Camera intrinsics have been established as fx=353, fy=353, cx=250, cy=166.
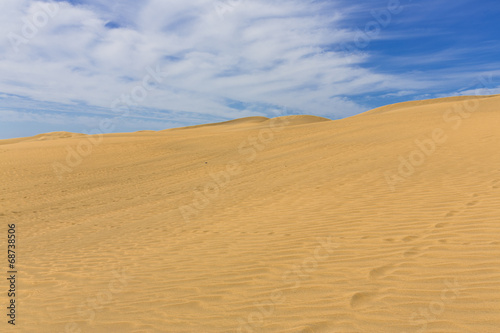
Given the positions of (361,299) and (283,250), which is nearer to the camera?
(361,299)

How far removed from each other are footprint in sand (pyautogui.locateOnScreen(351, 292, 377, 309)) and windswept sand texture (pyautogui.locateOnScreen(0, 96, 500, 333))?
2cm

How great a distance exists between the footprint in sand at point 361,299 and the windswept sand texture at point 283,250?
2 cm

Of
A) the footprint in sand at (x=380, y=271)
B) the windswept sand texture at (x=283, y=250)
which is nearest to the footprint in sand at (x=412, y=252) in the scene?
the windswept sand texture at (x=283, y=250)

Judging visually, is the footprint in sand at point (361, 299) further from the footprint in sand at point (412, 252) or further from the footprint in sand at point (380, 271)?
the footprint in sand at point (412, 252)

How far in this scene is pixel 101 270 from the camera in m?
5.45

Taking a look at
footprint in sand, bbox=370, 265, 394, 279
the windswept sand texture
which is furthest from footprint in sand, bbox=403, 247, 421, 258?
footprint in sand, bbox=370, 265, 394, 279

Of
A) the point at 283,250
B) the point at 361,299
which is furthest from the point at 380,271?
the point at 283,250

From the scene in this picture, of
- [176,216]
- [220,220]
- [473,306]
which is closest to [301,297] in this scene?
[473,306]

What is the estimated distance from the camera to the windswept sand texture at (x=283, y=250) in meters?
3.33

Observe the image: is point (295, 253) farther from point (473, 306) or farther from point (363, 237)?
point (473, 306)

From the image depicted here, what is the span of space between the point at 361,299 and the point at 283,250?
1.88 m

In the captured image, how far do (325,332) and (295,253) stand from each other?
202 centimetres

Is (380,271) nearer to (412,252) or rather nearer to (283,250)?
(412,252)

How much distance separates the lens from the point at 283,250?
17.0ft
